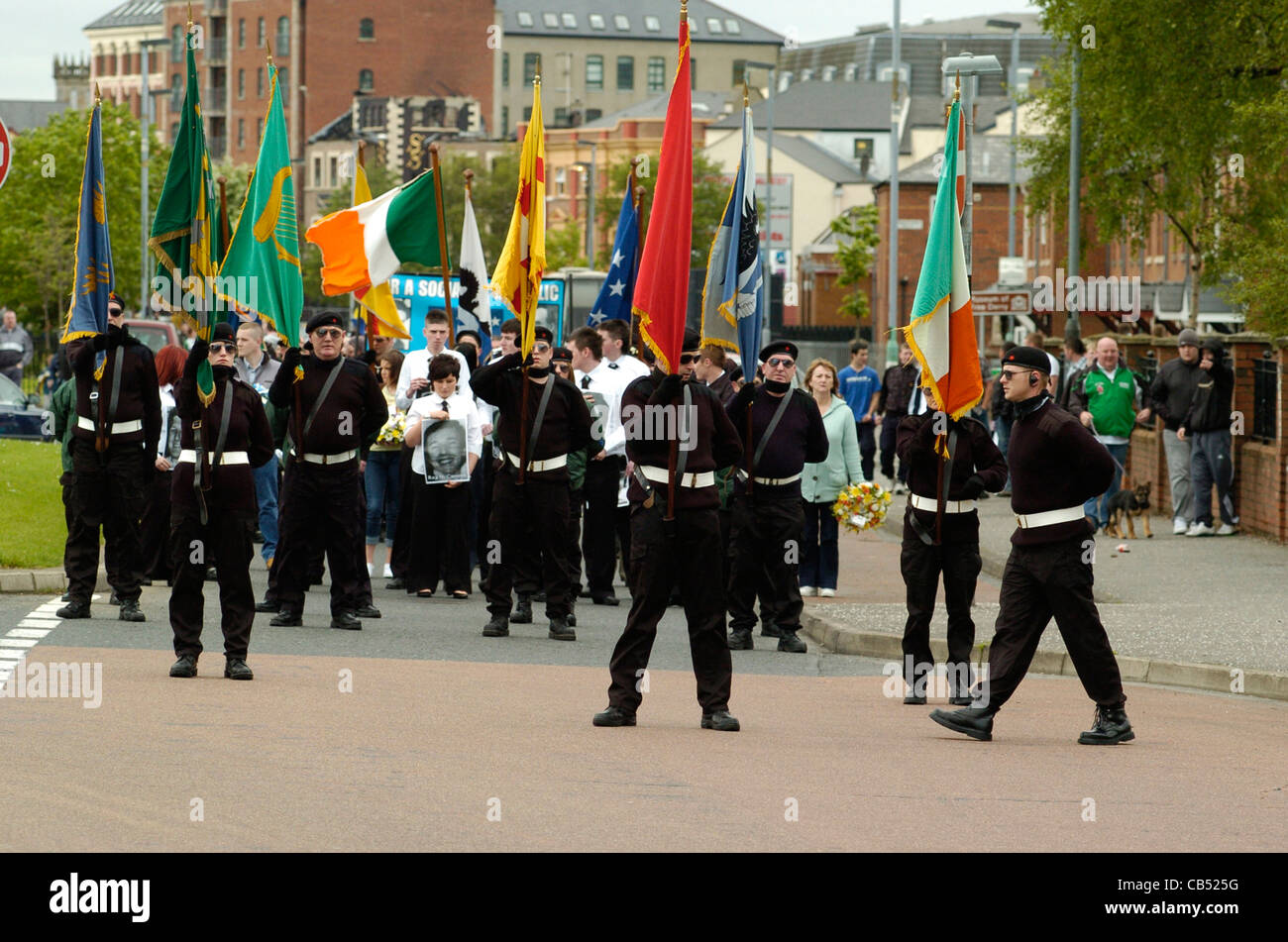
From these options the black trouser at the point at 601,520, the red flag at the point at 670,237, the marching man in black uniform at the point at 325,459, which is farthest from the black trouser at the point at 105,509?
the red flag at the point at 670,237

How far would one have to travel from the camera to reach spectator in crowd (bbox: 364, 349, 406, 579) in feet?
58.6

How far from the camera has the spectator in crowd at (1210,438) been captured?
21.9m

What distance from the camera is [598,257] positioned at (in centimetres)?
9088

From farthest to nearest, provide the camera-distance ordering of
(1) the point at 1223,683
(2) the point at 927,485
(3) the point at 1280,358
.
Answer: (3) the point at 1280,358 < (1) the point at 1223,683 < (2) the point at 927,485

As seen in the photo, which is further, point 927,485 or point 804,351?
point 804,351

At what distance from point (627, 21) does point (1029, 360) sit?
15419 cm

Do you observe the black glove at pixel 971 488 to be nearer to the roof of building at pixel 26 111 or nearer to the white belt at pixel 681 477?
the white belt at pixel 681 477

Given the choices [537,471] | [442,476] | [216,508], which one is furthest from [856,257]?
[216,508]

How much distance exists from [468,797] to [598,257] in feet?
273

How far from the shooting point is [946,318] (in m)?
12.5

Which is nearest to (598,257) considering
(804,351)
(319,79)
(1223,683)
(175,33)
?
(804,351)

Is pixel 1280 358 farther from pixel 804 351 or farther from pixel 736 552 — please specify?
pixel 804 351

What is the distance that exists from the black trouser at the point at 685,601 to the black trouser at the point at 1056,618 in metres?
1.40

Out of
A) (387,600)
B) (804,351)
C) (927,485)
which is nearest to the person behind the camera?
(927,485)
